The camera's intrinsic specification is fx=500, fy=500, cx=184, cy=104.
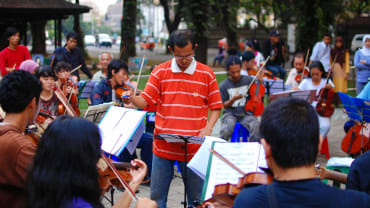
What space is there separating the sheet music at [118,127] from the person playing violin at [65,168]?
196 cm

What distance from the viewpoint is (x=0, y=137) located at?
247cm

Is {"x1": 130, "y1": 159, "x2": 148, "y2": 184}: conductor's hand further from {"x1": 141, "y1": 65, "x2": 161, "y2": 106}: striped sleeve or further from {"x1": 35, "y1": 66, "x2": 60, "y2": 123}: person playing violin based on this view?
{"x1": 35, "y1": 66, "x2": 60, "y2": 123}: person playing violin

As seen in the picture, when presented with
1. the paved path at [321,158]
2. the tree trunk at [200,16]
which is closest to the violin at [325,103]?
the paved path at [321,158]

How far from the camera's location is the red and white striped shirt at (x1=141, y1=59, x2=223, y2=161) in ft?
13.5

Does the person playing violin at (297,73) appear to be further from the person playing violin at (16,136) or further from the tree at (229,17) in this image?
the tree at (229,17)

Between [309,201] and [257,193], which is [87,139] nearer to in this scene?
[257,193]

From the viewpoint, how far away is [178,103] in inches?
162

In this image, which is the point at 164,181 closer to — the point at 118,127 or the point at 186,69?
the point at 118,127

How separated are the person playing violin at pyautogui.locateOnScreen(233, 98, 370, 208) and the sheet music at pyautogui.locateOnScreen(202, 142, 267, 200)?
766mm

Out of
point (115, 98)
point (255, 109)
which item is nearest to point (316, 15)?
point (255, 109)

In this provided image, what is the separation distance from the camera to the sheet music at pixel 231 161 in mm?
2777

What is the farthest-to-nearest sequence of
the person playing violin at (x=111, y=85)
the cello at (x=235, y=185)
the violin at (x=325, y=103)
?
1. the violin at (x=325, y=103)
2. the person playing violin at (x=111, y=85)
3. the cello at (x=235, y=185)

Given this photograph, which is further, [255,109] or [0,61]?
[0,61]

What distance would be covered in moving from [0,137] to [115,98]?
13.6 feet
